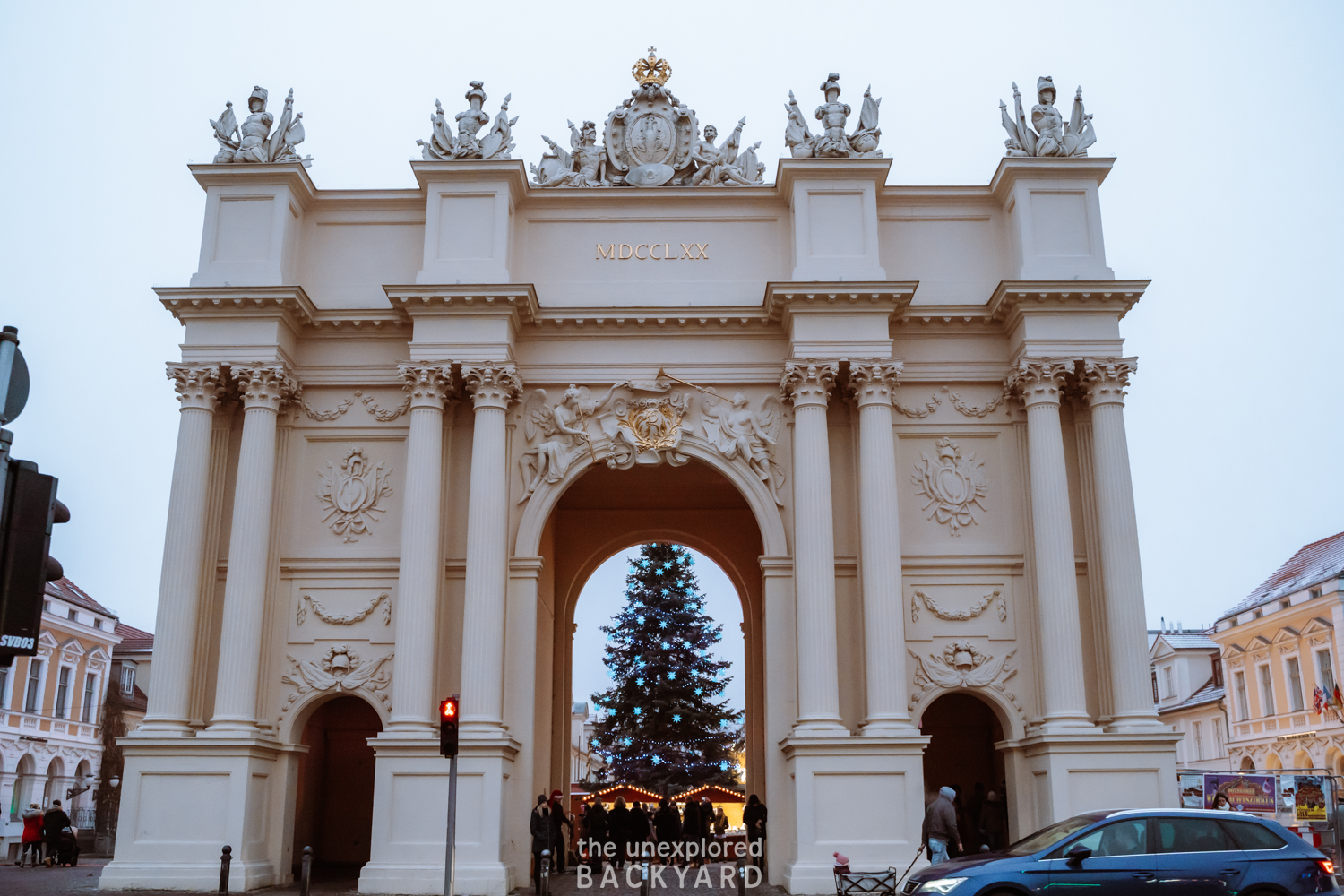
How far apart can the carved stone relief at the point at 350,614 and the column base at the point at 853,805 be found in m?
7.57

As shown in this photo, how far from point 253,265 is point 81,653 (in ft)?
117

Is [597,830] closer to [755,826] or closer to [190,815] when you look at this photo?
[755,826]

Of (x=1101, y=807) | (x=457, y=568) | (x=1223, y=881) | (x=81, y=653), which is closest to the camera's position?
(x=1223, y=881)

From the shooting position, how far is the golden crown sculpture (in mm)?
24203

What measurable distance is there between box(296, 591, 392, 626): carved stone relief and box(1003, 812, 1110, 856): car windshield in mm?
12656

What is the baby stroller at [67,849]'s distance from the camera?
90.3 feet

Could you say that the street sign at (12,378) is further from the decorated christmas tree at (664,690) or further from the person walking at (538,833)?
the decorated christmas tree at (664,690)

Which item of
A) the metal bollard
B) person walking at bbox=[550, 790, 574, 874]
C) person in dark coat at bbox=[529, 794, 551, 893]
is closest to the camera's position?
the metal bollard

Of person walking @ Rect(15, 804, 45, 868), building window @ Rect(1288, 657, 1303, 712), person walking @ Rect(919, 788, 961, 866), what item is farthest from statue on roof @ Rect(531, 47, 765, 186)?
building window @ Rect(1288, 657, 1303, 712)

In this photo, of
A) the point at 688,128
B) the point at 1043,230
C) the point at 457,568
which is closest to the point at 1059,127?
the point at 1043,230

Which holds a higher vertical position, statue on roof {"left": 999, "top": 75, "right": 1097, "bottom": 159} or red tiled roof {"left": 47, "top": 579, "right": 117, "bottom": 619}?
statue on roof {"left": 999, "top": 75, "right": 1097, "bottom": 159}

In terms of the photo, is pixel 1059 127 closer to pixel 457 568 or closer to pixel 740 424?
pixel 740 424

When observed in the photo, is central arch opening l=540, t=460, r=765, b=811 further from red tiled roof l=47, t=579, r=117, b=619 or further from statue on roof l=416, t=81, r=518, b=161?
red tiled roof l=47, t=579, r=117, b=619

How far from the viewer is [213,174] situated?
75.1 feet
